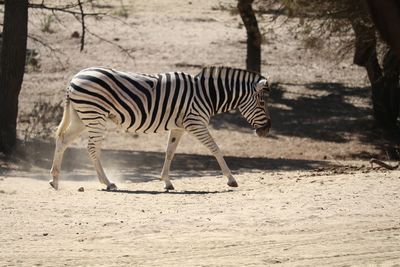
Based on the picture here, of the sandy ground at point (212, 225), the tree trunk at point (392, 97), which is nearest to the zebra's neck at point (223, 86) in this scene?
the sandy ground at point (212, 225)

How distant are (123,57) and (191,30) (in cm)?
381

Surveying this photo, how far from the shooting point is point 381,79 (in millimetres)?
20281

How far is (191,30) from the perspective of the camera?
94.8ft

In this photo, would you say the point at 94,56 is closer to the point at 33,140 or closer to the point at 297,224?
Result: the point at 33,140

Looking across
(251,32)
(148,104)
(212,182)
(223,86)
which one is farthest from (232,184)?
(251,32)

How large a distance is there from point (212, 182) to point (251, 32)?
410 inches

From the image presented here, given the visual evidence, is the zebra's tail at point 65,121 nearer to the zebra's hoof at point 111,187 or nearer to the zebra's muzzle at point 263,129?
the zebra's hoof at point 111,187

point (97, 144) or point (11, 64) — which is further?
point (11, 64)

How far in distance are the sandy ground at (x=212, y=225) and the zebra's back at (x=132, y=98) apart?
1.19 m

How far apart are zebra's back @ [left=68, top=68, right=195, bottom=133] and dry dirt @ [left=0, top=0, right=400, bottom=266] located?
1.04 metres

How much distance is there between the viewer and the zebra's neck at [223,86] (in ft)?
43.0

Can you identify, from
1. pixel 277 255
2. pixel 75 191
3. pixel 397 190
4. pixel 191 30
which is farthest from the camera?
pixel 191 30

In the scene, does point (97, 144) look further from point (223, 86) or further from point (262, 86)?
point (262, 86)

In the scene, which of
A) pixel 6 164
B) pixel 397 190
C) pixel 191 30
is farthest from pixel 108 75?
pixel 191 30
